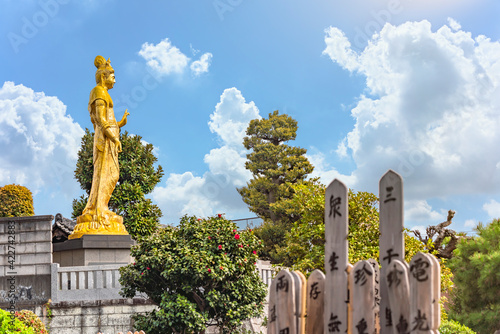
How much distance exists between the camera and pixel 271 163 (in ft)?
72.9

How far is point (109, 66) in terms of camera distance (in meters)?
16.7

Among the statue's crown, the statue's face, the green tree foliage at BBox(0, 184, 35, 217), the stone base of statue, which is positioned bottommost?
the stone base of statue

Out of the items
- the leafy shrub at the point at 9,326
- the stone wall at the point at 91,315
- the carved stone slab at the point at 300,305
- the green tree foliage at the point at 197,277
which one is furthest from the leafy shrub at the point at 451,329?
the leafy shrub at the point at 9,326

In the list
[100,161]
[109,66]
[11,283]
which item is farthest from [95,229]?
[109,66]

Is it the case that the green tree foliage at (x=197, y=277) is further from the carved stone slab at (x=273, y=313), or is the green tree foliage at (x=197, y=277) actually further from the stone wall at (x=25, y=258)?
the carved stone slab at (x=273, y=313)

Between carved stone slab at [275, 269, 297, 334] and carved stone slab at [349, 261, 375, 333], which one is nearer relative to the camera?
carved stone slab at [349, 261, 375, 333]

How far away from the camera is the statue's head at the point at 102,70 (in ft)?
54.2

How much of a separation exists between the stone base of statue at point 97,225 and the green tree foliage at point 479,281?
954 cm

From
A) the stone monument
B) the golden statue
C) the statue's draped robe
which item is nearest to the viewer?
the stone monument

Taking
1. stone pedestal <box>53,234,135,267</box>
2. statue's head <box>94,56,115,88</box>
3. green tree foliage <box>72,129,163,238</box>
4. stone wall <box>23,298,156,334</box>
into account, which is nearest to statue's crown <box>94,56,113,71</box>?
statue's head <box>94,56,115,88</box>

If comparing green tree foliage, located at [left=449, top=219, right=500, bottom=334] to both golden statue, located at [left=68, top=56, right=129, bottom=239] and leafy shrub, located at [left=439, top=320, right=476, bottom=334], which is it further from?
golden statue, located at [left=68, top=56, right=129, bottom=239]

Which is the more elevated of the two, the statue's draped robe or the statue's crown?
the statue's crown

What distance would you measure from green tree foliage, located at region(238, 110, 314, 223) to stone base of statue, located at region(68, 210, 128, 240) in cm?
720

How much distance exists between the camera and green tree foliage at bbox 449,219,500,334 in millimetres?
12711
